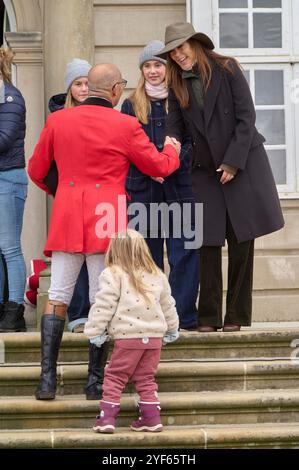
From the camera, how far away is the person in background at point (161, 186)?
8.29 metres

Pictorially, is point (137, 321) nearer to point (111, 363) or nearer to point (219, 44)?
point (111, 363)

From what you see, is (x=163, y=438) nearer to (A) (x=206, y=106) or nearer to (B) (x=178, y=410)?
(B) (x=178, y=410)

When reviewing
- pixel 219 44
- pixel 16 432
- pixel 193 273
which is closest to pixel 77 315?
pixel 193 273

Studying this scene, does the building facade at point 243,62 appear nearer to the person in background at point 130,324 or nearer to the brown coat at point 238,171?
the brown coat at point 238,171

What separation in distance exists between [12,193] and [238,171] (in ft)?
4.97

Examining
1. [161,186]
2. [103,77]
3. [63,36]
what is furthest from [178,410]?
[63,36]

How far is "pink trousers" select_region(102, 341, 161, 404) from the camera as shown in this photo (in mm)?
6961

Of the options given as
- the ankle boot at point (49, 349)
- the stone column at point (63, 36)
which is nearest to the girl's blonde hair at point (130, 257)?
the ankle boot at point (49, 349)

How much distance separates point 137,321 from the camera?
22.8 feet

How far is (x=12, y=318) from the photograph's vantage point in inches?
339

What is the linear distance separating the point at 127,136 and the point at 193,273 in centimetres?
132

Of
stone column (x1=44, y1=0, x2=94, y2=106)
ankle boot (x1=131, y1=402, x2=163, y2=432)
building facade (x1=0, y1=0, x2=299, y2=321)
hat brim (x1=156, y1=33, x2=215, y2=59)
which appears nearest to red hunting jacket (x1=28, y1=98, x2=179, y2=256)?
hat brim (x1=156, y1=33, x2=215, y2=59)

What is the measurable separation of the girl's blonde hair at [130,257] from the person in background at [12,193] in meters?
1.69

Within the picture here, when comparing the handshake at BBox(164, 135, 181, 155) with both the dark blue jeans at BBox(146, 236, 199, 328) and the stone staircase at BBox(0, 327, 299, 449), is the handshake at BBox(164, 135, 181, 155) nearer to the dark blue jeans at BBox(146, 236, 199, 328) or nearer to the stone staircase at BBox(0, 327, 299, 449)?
the dark blue jeans at BBox(146, 236, 199, 328)
